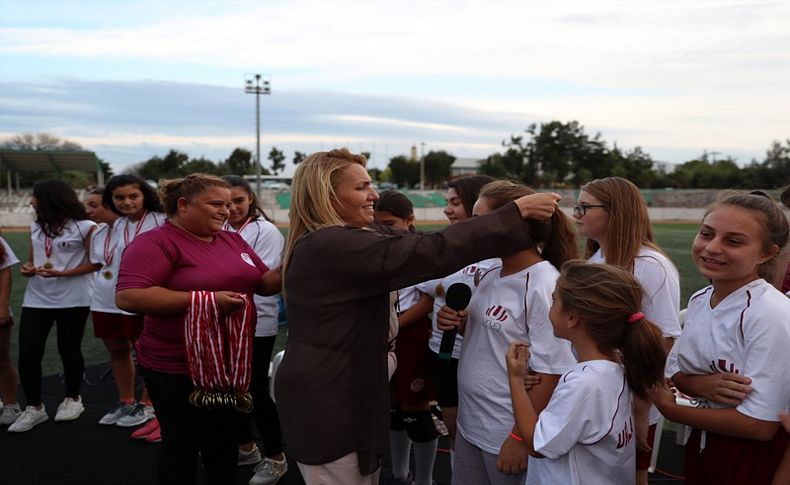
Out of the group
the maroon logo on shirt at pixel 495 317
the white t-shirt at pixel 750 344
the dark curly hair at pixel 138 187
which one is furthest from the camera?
the dark curly hair at pixel 138 187

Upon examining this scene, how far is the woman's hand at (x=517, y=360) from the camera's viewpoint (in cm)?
200

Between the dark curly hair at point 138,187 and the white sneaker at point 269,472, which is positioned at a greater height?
the dark curly hair at point 138,187

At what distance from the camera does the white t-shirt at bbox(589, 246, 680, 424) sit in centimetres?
266

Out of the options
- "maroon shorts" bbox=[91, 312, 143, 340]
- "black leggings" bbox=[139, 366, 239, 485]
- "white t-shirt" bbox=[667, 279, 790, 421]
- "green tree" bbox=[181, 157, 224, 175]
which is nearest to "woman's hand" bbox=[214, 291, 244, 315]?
"black leggings" bbox=[139, 366, 239, 485]

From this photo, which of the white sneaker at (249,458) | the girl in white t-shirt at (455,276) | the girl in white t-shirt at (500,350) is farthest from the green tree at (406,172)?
the girl in white t-shirt at (500,350)

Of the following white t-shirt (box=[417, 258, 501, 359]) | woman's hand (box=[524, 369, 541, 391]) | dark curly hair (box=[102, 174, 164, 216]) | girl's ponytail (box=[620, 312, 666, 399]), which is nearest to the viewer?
girl's ponytail (box=[620, 312, 666, 399])

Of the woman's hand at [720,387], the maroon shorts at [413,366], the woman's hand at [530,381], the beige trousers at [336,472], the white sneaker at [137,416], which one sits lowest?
the white sneaker at [137,416]

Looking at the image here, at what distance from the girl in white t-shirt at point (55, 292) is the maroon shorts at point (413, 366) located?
278 cm

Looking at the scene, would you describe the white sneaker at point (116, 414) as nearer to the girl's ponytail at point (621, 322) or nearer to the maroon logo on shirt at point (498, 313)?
the maroon logo on shirt at point (498, 313)

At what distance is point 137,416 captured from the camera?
4.83 metres

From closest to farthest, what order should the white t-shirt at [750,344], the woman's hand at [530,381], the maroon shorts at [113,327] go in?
the white t-shirt at [750,344] → the woman's hand at [530,381] → the maroon shorts at [113,327]

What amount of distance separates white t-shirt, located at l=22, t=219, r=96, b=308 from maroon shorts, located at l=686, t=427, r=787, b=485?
4.56 metres

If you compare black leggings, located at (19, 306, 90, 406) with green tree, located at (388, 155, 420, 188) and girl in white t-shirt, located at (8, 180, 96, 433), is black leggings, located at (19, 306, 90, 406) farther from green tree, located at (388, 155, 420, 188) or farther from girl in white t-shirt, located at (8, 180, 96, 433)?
green tree, located at (388, 155, 420, 188)

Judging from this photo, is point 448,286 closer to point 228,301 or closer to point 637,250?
point 637,250
